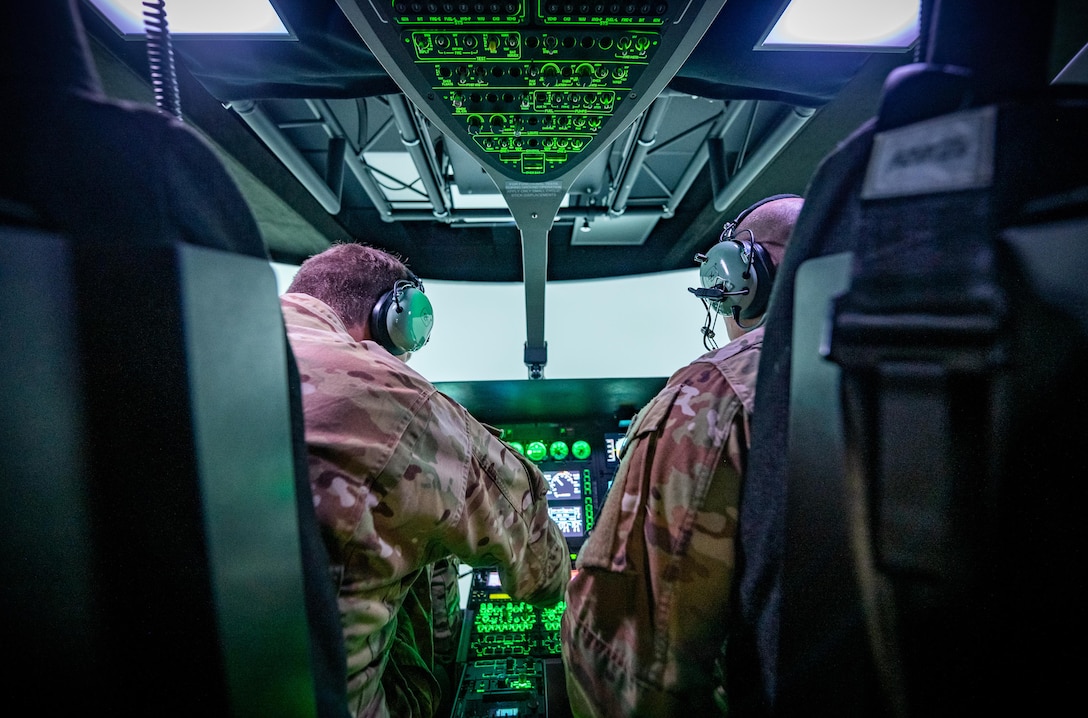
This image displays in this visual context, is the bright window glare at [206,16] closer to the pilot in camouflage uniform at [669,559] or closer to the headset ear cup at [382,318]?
the headset ear cup at [382,318]

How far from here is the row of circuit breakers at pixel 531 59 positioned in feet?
2.70

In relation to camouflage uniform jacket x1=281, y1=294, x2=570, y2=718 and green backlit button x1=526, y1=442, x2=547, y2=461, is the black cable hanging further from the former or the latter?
green backlit button x1=526, y1=442, x2=547, y2=461

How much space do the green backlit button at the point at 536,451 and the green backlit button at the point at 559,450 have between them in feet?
0.09

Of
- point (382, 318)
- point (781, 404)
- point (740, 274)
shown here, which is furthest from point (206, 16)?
point (781, 404)

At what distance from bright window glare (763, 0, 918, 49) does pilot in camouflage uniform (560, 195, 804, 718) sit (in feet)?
2.93

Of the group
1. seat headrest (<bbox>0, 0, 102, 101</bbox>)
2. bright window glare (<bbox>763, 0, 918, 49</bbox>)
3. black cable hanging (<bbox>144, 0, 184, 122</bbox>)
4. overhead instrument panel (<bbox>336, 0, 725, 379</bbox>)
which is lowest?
seat headrest (<bbox>0, 0, 102, 101</bbox>)

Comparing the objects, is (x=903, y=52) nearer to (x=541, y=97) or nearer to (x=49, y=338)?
(x=541, y=97)

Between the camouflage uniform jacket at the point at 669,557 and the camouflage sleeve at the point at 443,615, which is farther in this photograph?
the camouflage sleeve at the point at 443,615

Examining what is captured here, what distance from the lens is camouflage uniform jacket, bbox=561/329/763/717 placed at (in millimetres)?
731

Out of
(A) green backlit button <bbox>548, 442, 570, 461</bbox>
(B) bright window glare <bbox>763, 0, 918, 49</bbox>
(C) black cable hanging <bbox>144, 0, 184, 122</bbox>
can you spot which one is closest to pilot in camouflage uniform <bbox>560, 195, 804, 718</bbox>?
(C) black cable hanging <bbox>144, 0, 184, 122</bbox>

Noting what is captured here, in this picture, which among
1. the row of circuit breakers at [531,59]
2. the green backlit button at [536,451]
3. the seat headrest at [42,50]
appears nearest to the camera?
the seat headrest at [42,50]

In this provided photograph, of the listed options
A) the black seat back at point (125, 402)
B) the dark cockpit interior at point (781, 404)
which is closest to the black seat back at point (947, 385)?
the dark cockpit interior at point (781, 404)

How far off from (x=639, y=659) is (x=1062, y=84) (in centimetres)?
87

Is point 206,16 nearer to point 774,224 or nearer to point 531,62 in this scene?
point 531,62
